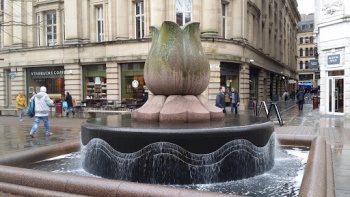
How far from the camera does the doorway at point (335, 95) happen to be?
21.7m

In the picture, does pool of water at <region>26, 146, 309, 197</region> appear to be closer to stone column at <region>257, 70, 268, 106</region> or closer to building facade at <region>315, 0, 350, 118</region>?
building facade at <region>315, 0, 350, 118</region>

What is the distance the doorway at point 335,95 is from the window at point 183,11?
36.9 ft

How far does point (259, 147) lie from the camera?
700 centimetres

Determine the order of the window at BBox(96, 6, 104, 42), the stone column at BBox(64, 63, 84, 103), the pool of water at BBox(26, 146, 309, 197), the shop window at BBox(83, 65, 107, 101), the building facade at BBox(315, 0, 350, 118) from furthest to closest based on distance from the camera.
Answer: the stone column at BBox(64, 63, 84, 103), the window at BBox(96, 6, 104, 42), the shop window at BBox(83, 65, 107, 101), the building facade at BBox(315, 0, 350, 118), the pool of water at BBox(26, 146, 309, 197)

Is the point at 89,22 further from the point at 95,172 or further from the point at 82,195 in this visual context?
the point at 82,195

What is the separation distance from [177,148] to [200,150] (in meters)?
0.44

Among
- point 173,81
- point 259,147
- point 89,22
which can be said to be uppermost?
point 89,22

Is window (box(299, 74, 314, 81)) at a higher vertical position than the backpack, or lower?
higher

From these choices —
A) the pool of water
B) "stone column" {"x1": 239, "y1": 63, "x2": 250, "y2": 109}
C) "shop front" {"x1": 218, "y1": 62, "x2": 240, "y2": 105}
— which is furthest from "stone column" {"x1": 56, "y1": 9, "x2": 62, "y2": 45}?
the pool of water

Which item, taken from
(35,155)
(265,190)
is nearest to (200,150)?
(265,190)

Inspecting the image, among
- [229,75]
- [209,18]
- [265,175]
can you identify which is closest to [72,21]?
[209,18]

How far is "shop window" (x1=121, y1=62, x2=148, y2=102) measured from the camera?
88.7ft

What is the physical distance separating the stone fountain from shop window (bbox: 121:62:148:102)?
18.9 m

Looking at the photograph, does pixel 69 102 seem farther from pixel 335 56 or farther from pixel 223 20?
pixel 335 56
